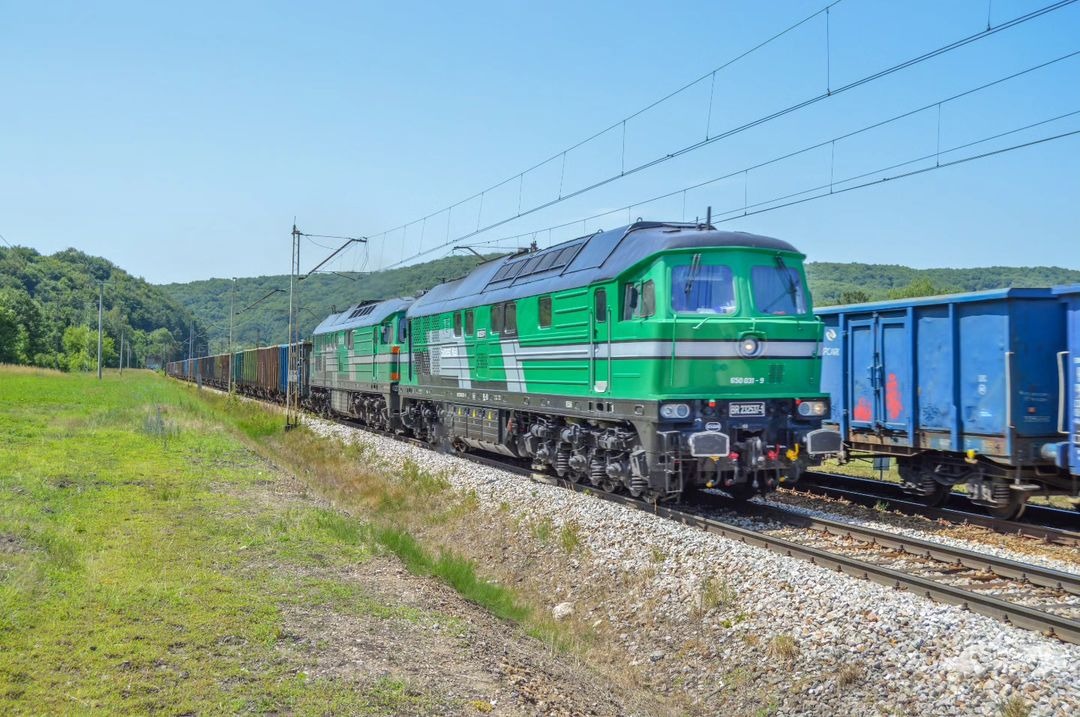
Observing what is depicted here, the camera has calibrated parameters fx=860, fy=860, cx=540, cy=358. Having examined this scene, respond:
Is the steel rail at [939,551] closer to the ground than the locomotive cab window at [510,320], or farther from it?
closer to the ground

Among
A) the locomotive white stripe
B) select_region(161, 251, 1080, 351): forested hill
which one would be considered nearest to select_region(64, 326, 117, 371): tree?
select_region(161, 251, 1080, 351): forested hill

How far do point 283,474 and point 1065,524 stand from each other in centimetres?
1427

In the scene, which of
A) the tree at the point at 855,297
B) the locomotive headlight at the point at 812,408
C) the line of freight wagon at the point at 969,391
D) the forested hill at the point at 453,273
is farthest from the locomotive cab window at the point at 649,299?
the forested hill at the point at 453,273

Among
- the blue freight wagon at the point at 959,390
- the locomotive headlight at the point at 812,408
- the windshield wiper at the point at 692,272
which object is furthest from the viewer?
the locomotive headlight at the point at 812,408

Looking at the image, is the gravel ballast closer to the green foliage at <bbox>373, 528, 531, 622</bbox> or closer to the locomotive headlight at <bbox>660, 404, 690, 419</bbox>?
the green foliage at <bbox>373, 528, 531, 622</bbox>

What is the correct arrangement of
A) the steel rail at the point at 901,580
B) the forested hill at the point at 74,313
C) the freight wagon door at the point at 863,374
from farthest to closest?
the forested hill at the point at 74,313 → the freight wagon door at the point at 863,374 → the steel rail at the point at 901,580

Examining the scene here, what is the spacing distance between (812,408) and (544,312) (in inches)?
196

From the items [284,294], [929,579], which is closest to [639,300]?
[929,579]

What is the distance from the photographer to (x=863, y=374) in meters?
15.4

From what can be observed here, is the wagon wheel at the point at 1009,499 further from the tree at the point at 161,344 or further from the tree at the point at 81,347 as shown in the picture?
the tree at the point at 161,344

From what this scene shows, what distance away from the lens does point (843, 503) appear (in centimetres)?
1466

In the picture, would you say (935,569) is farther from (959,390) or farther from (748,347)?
(959,390)

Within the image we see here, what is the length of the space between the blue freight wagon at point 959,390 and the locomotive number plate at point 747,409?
10.5ft

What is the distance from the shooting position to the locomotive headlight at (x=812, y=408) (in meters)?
13.0
